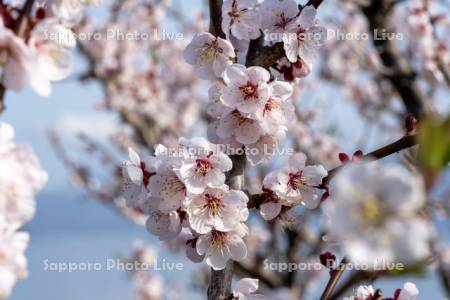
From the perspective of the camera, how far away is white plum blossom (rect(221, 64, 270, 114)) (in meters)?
1.60

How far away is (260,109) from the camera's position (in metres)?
1.61

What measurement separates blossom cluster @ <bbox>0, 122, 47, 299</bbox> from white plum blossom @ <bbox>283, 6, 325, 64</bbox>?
0.86m

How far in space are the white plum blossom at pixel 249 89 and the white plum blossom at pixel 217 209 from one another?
229 millimetres

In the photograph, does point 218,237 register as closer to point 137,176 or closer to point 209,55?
point 137,176

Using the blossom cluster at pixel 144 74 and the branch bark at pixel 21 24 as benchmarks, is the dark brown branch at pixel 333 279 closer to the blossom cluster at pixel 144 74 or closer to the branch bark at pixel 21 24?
the branch bark at pixel 21 24

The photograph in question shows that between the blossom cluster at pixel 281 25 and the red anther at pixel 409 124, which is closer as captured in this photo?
the red anther at pixel 409 124

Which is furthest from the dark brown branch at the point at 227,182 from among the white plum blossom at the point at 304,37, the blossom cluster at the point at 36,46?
the blossom cluster at the point at 36,46

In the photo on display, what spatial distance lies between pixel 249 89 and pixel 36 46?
0.64m

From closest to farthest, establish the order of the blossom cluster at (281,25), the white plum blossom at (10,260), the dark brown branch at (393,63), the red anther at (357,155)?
the white plum blossom at (10,260), the red anther at (357,155), the blossom cluster at (281,25), the dark brown branch at (393,63)

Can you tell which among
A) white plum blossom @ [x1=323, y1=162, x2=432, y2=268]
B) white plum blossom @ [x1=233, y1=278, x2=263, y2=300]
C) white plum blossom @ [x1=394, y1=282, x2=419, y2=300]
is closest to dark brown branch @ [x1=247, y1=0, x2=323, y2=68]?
white plum blossom @ [x1=233, y1=278, x2=263, y2=300]

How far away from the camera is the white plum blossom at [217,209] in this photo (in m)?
1.55

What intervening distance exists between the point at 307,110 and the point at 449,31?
2846mm

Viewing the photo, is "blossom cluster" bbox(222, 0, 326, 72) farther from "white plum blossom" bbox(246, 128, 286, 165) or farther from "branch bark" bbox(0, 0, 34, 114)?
"branch bark" bbox(0, 0, 34, 114)

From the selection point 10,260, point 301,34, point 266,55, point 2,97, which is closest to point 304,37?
point 301,34
